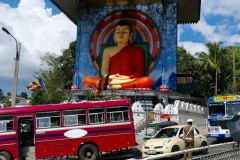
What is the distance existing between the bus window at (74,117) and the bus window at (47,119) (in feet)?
1.15

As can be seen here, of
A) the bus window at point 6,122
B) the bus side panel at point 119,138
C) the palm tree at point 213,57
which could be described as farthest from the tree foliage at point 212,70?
the bus window at point 6,122

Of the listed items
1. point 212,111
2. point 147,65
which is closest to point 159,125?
point 212,111

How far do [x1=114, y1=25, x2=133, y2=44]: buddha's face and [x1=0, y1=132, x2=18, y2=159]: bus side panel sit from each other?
96.5ft

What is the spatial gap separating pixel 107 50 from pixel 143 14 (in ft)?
19.9

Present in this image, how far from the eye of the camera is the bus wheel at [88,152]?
16469mm

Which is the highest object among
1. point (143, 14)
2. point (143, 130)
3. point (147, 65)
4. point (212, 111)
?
point (143, 14)

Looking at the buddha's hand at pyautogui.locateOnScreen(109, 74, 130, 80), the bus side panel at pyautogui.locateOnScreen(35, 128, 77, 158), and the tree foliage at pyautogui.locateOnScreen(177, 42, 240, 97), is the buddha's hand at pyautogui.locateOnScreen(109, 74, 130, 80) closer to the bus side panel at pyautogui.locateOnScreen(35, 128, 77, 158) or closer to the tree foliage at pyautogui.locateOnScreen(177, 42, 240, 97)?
the tree foliage at pyautogui.locateOnScreen(177, 42, 240, 97)

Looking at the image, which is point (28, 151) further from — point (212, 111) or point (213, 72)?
point (213, 72)

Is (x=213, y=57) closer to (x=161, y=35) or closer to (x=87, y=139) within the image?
(x=161, y=35)

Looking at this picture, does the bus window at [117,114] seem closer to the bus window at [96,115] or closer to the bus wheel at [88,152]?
the bus window at [96,115]

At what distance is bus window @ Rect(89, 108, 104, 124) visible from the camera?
16688 millimetres

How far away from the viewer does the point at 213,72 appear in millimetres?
59969

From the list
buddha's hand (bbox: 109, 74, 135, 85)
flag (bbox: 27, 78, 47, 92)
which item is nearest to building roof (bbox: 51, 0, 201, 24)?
buddha's hand (bbox: 109, 74, 135, 85)

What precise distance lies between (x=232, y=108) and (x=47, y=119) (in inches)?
420
